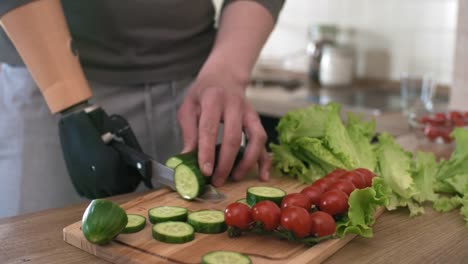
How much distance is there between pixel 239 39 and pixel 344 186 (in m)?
0.54

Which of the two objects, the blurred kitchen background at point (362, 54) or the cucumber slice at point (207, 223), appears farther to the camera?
the blurred kitchen background at point (362, 54)

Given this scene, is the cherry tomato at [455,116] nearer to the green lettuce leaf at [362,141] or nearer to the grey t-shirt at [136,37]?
the green lettuce leaf at [362,141]

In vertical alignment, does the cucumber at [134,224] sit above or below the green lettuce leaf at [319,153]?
below

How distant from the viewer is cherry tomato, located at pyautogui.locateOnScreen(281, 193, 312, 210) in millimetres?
1017

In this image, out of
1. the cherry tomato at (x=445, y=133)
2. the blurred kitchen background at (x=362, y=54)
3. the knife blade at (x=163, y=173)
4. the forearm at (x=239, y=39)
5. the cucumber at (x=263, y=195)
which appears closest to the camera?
the cucumber at (x=263, y=195)

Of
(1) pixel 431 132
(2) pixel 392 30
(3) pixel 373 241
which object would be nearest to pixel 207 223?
(3) pixel 373 241

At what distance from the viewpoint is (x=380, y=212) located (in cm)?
116

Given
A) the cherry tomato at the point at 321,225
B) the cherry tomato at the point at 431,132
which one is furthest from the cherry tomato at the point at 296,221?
the cherry tomato at the point at 431,132

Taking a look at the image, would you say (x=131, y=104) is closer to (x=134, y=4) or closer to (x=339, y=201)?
(x=134, y=4)

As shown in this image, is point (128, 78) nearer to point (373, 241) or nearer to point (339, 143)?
point (339, 143)

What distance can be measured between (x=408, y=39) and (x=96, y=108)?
2151 mm

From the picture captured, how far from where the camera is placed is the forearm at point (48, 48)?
1.21 metres

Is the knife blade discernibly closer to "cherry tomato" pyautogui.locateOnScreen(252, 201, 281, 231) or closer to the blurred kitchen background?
"cherry tomato" pyautogui.locateOnScreen(252, 201, 281, 231)

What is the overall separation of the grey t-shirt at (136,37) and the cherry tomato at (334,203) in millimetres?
661
